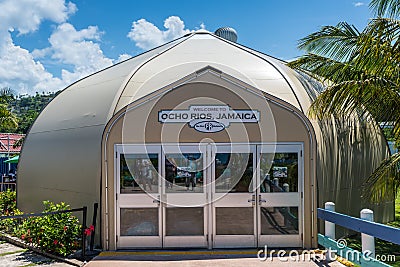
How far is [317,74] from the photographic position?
38.4 ft

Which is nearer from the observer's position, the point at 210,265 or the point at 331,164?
the point at 210,265

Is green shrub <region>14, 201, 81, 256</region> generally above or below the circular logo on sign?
below

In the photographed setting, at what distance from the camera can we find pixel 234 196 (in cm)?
956

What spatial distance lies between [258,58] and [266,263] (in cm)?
689

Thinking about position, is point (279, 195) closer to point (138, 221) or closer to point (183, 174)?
point (183, 174)

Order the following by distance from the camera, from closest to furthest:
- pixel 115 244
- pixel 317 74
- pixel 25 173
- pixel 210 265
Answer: pixel 210 265, pixel 115 244, pixel 317 74, pixel 25 173

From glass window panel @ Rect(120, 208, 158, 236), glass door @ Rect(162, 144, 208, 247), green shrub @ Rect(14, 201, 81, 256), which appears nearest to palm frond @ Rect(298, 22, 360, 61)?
glass door @ Rect(162, 144, 208, 247)

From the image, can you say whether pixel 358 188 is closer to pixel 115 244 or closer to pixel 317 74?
pixel 317 74

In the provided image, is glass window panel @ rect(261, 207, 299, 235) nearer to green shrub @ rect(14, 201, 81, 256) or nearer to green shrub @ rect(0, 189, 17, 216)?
green shrub @ rect(14, 201, 81, 256)

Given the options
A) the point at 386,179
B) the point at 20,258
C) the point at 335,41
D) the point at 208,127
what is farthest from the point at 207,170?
the point at 335,41

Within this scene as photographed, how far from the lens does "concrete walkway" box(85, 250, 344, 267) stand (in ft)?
27.2

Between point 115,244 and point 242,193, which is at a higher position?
point 242,193

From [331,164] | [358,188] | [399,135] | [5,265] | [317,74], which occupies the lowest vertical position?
[5,265]

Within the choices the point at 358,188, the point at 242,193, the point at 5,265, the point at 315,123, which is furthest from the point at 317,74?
the point at 5,265
